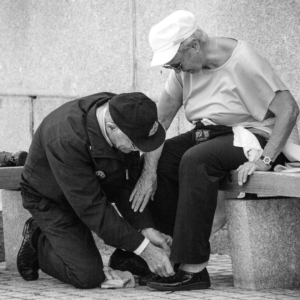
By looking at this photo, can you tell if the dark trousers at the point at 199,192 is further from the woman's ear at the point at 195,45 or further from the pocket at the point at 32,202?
the pocket at the point at 32,202

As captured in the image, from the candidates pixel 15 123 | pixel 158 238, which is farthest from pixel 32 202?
pixel 15 123

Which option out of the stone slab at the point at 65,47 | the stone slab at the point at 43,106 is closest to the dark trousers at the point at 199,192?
the stone slab at the point at 65,47

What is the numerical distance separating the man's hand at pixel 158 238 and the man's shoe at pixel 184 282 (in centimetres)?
19

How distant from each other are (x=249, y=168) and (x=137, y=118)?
0.70m

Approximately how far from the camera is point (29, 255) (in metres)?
5.37

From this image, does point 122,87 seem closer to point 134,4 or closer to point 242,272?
point 134,4

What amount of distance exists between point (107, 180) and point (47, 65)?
3.05 metres

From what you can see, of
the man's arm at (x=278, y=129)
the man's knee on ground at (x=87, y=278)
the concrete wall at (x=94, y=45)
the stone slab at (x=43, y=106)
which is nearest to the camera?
the man's arm at (x=278, y=129)

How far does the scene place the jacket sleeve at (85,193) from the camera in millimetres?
4734

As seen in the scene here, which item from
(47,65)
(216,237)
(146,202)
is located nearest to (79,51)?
(47,65)

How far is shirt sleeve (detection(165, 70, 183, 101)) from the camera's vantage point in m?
5.31

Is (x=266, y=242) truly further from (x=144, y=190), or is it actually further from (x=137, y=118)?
(x=137, y=118)

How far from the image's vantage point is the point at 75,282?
5055mm

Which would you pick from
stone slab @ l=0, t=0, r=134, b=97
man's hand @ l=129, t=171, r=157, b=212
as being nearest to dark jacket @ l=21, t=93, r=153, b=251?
man's hand @ l=129, t=171, r=157, b=212
